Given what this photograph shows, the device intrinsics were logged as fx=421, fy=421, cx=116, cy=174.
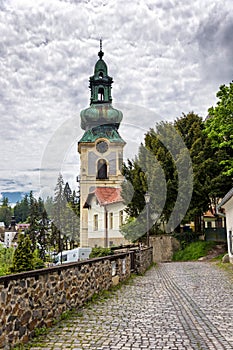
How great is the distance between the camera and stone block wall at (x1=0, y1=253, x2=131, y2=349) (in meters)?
5.66

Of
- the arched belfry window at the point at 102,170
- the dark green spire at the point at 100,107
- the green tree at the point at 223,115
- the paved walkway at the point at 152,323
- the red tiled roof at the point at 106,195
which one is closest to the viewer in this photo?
the paved walkway at the point at 152,323

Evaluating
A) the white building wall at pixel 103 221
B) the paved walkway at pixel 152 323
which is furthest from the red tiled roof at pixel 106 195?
the paved walkway at pixel 152 323

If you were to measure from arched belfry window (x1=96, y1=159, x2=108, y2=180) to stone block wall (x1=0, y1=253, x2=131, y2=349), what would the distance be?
37.0 m

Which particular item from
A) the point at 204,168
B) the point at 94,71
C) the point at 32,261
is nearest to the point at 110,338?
the point at 204,168

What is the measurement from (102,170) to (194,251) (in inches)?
837

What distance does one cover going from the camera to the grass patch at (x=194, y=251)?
2833 cm

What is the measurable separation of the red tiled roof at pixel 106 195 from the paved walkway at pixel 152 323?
27237 millimetres

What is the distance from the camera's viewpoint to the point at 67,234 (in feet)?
205

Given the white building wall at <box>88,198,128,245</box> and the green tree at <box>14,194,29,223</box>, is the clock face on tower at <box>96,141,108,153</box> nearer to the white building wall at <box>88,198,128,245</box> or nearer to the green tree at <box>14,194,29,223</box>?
the white building wall at <box>88,198,128,245</box>

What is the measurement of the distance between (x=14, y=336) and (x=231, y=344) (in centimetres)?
308

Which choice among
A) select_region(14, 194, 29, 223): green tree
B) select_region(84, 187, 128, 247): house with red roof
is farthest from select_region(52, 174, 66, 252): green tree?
select_region(14, 194, 29, 223): green tree

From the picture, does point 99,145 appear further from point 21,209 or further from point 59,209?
point 21,209

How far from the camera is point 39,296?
6754 millimetres

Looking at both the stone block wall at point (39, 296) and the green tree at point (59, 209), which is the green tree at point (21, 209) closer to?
the green tree at point (59, 209)
